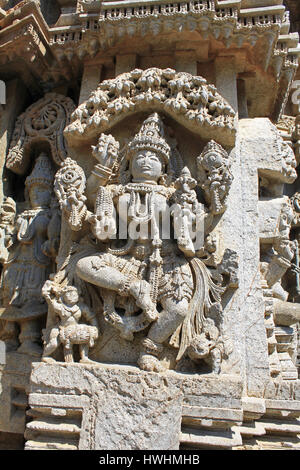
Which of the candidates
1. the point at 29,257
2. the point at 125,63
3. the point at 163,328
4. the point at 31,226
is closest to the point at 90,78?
the point at 125,63

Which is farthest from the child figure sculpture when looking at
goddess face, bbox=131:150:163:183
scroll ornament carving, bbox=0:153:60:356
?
goddess face, bbox=131:150:163:183

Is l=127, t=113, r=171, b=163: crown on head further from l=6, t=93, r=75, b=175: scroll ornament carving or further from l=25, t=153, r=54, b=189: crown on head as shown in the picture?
l=25, t=153, r=54, b=189: crown on head

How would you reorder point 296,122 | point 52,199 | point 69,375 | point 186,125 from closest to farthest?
point 69,375 < point 186,125 < point 52,199 < point 296,122

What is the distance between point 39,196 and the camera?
4.86 meters

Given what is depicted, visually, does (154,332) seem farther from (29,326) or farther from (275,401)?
(29,326)

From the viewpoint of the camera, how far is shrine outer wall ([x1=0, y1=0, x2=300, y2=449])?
3.11 metres

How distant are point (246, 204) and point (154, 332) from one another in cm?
174

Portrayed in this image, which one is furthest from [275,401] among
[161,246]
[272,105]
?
[272,105]

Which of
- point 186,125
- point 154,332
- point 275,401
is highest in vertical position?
point 186,125

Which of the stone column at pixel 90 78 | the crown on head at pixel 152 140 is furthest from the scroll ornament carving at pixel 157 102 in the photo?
the stone column at pixel 90 78

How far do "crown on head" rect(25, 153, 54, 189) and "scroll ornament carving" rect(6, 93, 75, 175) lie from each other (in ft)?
0.69

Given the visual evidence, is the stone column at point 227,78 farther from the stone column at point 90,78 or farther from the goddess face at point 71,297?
the goddess face at point 71,297

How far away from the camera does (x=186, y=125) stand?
13.5 ft

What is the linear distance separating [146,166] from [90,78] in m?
1.77
